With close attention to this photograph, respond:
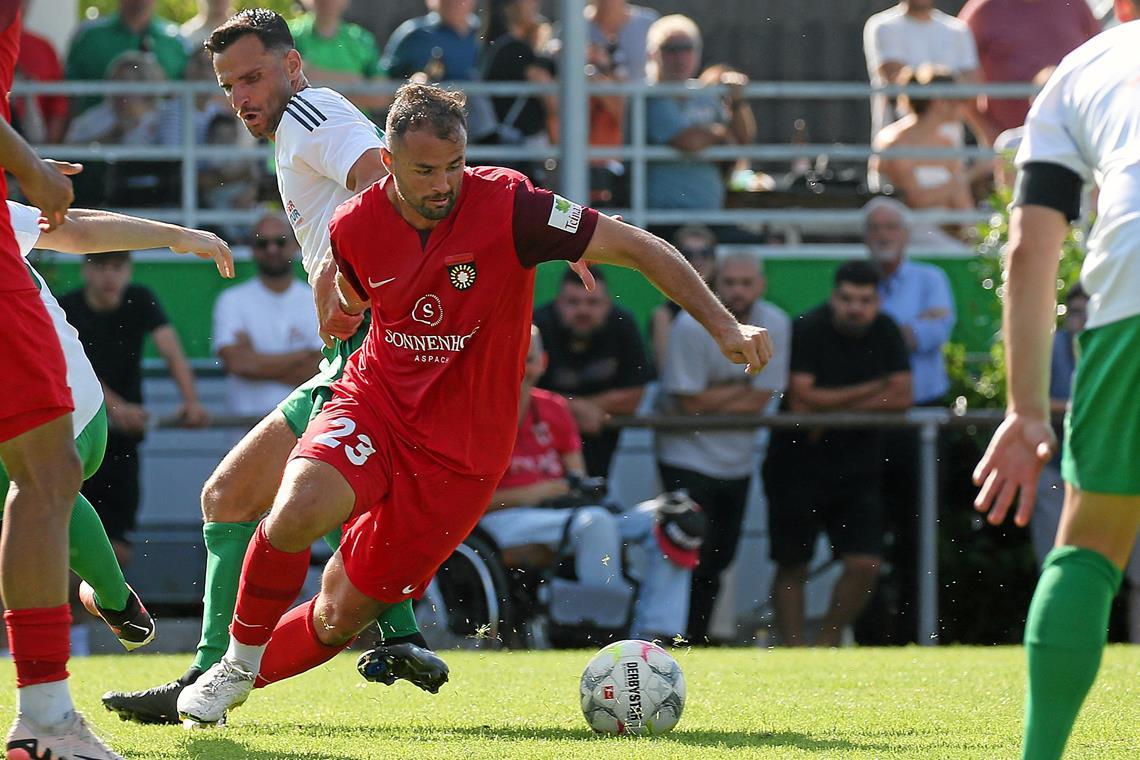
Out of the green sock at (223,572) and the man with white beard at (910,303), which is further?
the man with white beard at (910,303)

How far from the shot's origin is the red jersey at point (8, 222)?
4.70m

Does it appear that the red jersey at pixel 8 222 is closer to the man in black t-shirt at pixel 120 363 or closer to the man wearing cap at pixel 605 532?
the man wearing cap at pixel 605 532

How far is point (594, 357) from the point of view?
1162cm

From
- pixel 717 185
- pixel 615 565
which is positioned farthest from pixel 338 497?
pixel 717 185

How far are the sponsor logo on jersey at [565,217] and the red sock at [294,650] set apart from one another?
62.6 inches

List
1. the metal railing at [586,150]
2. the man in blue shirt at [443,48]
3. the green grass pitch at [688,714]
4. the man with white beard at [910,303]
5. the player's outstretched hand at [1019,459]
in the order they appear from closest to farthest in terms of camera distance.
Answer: the player's outstretched hand at [1019,459] → the green grass pitch at [688,714] → the man with white beard at [910,303] → the metal railing at [586,150] → the man in blue shirt at [443,48]

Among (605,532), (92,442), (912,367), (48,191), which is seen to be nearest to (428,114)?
(48,191)

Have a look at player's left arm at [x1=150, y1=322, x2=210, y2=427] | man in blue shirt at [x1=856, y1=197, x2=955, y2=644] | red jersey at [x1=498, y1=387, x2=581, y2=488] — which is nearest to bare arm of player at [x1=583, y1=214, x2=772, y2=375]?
red jersey at [x1=498, y1=387, x2=581, y2=488]

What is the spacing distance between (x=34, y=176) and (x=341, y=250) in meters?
1.30

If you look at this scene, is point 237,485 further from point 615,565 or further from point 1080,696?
point 615,565

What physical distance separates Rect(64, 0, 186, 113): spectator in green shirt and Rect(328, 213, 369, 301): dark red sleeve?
7.91m

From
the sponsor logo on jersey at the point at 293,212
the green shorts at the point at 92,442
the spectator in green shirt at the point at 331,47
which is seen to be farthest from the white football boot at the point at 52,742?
the spectator in green shirt at the point at 331,47

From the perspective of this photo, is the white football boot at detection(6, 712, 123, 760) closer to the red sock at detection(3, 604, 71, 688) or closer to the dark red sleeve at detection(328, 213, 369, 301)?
the red sock at detection(3, 604, 71, 688)

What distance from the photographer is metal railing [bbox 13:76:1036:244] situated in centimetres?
1236
